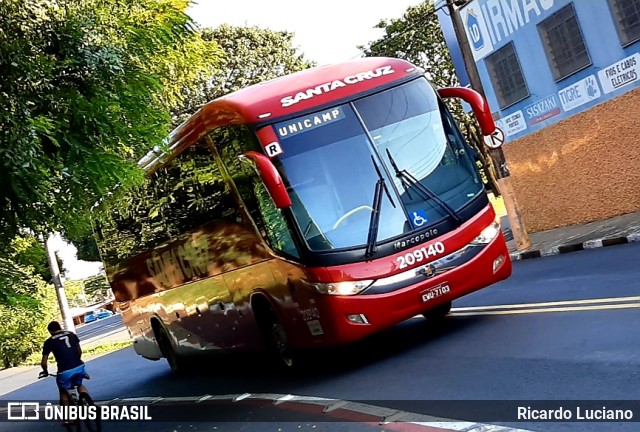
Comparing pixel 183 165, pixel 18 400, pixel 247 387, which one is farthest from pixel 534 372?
pixel 18 400

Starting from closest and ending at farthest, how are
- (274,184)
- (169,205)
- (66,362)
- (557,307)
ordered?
(274,184) → (557,307) → (66,362) → (169,205)

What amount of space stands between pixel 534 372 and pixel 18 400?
697 inches

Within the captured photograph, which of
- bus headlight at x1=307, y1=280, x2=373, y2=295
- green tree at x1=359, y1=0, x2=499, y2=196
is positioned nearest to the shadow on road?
bus headlight at x1=307, y1=280, x2=373, y2=295

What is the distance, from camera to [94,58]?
9.95 meters

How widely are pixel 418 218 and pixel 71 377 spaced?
17.4 feet

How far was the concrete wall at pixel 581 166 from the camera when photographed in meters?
19.6

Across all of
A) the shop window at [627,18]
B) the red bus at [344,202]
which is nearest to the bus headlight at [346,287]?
the red bus at [344,202]

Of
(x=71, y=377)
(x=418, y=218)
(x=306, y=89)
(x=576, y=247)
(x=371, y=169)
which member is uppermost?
(x=306, y=89)

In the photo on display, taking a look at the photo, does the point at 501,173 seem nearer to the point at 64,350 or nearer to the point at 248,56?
the point at 64,350

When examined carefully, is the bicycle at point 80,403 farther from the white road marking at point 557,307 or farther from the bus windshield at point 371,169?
the white road marking at point 557,307

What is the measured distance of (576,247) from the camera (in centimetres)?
1773

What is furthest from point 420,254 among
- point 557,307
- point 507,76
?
point 507,76

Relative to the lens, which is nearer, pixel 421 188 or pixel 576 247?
pixel 421 188

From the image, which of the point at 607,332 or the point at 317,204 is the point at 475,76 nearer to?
the point at 317,204
